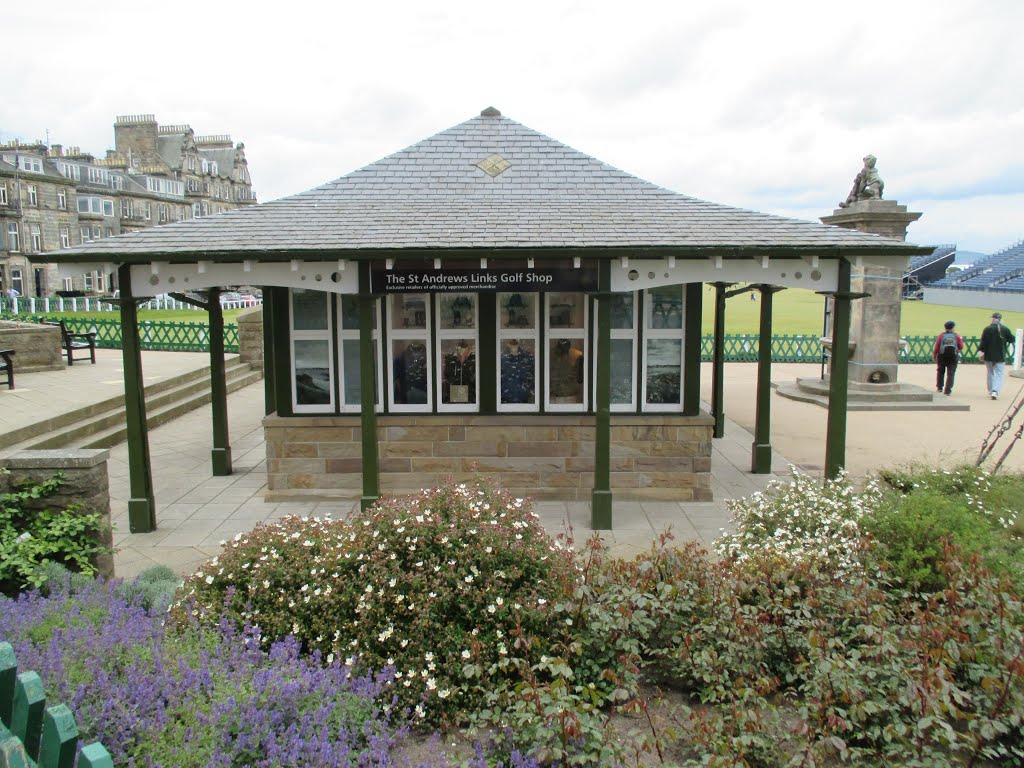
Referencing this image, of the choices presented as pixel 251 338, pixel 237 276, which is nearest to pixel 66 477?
pixel 237 276

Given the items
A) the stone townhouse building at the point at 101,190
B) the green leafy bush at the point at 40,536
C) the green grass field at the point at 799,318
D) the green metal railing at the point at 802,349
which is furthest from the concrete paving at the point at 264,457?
the stone townhouse building at the point at 101,190

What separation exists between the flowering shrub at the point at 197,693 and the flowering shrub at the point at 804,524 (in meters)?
3.34

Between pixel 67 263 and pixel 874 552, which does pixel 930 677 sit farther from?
pixel 67 263

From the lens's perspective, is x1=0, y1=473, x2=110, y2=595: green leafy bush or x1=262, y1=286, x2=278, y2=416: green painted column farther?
x1=262, y1=286, x2=278, y2=416: green painted column

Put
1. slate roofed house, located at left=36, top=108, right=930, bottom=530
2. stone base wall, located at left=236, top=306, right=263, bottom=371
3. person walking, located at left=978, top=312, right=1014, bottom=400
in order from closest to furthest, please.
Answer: slate roofed house, located at left=36, top=108, right=930, bottom=530, person walking, located at left=978, top=312, right=1014, bottom=400, stone base wall, located at left=236, top=306, right=263, bottom=371

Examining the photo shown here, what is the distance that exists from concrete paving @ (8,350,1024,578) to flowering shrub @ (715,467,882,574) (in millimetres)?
1102

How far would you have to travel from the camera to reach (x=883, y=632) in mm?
4594

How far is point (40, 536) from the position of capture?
248 inches

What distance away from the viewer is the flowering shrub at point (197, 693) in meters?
3.63

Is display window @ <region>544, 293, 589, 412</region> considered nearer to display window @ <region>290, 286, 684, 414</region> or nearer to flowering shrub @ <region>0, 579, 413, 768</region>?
display window @ <region>290, 286, 684, 414</region>

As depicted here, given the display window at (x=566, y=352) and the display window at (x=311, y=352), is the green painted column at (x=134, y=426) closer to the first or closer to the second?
the display window at (x=311, y=352)

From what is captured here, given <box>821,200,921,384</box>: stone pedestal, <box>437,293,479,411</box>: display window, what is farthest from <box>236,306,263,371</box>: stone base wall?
<box>821,200,921,384</box>: stone pedestal

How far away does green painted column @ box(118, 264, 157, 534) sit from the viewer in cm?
873

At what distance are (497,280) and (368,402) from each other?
2.06m
